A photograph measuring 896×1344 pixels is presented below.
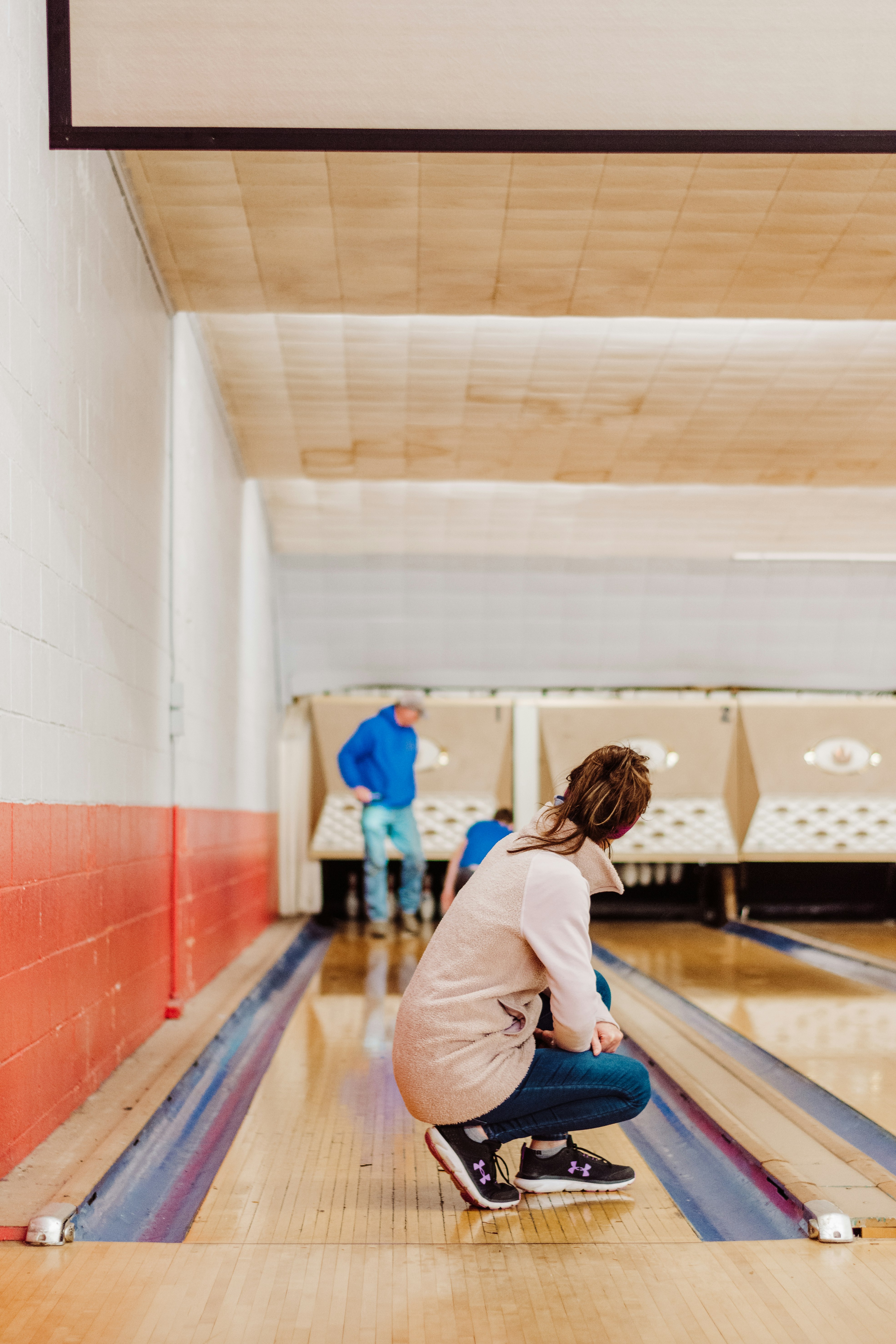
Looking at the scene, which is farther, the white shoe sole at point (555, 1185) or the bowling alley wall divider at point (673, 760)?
the bowling alley wall divider at point (673, 760)

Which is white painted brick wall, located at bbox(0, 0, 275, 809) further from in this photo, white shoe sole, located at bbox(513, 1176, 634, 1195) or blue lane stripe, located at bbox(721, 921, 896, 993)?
blue lane stripe, located at bbox(721, 921, 896, 993)

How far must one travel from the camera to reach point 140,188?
4.47 metres

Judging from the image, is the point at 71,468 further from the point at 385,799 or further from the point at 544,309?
the point at 385,799

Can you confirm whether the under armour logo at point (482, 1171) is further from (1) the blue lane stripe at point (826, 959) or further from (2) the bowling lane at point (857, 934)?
(2) the bowling lane at point (857, 934)

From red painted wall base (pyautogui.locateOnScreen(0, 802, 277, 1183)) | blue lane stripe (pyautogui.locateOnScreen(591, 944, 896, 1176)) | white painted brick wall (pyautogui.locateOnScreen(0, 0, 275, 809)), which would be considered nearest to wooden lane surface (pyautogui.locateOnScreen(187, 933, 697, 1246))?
red painted wall base (pyautogui.locateOnScreen(0, 802, 277, 1183))

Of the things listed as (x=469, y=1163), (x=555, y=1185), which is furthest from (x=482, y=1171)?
(x=555, y=1185)

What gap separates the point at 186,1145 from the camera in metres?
3.48

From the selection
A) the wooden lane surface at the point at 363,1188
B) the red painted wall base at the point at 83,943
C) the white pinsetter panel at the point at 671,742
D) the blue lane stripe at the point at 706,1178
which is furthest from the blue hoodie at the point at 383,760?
the blue lane stripe at the point at 706,1178

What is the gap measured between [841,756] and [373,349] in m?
5.26

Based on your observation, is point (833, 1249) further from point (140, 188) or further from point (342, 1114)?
point (140, 188)

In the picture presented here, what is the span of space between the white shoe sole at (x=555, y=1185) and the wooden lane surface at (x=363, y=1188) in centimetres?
2

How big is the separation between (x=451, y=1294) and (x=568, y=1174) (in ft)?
2.24

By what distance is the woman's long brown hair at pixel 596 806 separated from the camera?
2.71 meters

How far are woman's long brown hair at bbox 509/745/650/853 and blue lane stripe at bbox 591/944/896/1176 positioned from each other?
46.5 inches
